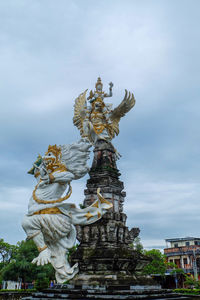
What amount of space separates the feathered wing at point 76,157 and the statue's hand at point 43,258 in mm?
2461

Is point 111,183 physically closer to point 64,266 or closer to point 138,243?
point 64,266

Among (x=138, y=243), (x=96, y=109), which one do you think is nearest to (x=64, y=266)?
(x=96, y=109)

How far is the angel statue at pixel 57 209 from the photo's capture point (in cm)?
880

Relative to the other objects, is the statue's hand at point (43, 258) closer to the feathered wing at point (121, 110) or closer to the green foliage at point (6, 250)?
the feathered wing at point (121, 110)

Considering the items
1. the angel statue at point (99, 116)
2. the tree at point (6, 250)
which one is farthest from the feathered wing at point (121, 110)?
the tree at point (6, 250)

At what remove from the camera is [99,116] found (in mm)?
14586

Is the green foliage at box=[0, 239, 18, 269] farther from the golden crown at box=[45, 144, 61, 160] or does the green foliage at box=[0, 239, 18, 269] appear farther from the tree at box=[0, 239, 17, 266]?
the golden crown at box=[45, 144, 61, 160]

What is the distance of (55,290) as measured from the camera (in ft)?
31.8

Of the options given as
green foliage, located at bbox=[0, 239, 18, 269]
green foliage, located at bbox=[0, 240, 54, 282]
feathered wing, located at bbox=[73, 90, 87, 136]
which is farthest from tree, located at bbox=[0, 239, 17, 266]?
feathered wing, located at bbox=[73, 90, 87, 136]

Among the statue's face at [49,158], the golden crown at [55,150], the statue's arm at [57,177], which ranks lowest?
the statue's arm at [57,177]

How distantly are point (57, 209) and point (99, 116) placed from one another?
6.58m

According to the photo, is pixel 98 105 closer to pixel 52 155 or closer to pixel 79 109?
pixel 79 109

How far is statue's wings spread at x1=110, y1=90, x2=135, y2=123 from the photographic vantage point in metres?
14.7

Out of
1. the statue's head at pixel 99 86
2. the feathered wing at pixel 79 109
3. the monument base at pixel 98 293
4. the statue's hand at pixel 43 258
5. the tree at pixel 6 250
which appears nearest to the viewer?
the statue's hand at pixel 43 258
